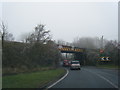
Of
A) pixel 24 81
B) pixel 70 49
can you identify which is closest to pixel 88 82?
pixel 24 81

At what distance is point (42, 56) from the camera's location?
37625 millimetres

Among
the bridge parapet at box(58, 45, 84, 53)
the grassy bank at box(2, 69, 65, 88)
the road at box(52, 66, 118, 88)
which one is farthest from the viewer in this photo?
the bridge parapet at box(58, 45, 84, 53)

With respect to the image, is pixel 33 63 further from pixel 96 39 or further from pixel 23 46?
pixel 96 39

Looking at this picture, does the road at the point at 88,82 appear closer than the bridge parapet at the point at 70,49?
Yes

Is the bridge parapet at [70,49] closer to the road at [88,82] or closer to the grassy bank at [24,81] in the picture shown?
the road at [88,82]

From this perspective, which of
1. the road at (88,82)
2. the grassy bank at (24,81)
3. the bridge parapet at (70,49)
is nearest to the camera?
the grassy bank at (24,81)

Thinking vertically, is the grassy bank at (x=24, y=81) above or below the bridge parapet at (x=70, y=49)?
below

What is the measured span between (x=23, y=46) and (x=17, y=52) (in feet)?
12.6

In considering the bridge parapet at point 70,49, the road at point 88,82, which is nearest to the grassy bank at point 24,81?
the road at point 88,82

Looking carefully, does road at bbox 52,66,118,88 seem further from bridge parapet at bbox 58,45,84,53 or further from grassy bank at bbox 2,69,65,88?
bridge parapet at bbox 58,45,84,53

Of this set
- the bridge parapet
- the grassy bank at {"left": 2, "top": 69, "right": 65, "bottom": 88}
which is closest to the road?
the grassy bank at {"left": 2, "top": 69, "right": 65, "bottom": 88}

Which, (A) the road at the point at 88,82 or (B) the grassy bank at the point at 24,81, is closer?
(B) the grassy bank at the point at 24,81

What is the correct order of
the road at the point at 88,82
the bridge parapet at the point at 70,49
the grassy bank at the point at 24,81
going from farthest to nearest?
the bridge parapet at the point at 70,49
the road at the point at 88,82
the grassy bank at the point at 24,81

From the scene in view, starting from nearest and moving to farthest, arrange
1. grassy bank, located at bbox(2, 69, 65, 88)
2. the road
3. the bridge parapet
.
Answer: grassy bank, located at bbox(2, 69, 65, 88), the road, the bridge parapet
